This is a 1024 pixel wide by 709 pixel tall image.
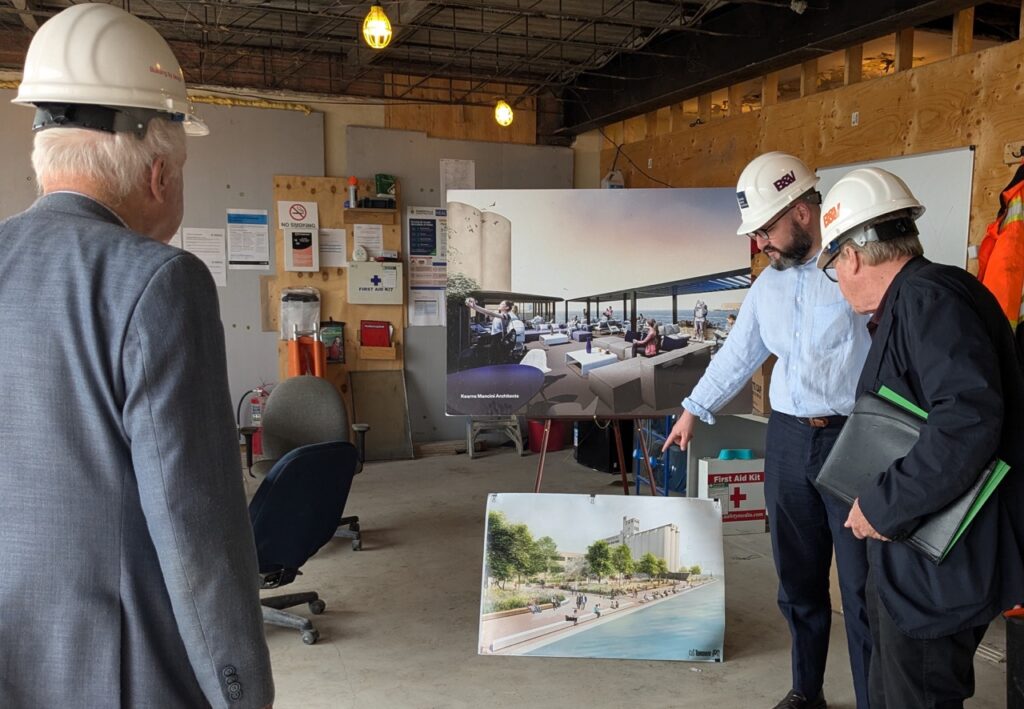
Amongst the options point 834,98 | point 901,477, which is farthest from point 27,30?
point 901,477

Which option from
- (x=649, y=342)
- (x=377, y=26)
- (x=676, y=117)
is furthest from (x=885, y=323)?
(x=676, y=117)

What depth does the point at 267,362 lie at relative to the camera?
6.33m

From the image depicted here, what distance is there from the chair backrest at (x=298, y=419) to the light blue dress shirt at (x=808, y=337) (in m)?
2.36

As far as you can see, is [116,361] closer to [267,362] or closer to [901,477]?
[901,477]

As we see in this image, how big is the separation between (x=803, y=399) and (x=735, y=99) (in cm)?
353

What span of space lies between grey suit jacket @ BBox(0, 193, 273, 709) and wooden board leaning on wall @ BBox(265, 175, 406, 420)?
544 cm

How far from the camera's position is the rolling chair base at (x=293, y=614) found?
3.28m

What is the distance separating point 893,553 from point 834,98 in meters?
3.36

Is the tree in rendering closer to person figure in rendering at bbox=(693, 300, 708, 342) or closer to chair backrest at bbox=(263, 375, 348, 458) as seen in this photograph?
person figure in rendering at bbox=(693, 300, 708, 342)

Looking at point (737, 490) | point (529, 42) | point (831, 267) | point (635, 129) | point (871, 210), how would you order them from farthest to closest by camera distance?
point (635, 129)
point (529, 42)
point (737, 490)
point (831, 267)
point (871, 210)

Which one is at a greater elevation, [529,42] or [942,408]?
[529,42]

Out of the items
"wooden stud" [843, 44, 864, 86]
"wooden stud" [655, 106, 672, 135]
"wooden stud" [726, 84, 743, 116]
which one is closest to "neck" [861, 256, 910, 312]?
"wooden stud" [843, 44, 864, 86]

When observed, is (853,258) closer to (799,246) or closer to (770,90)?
(799,246)

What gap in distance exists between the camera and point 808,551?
8.27 feet
